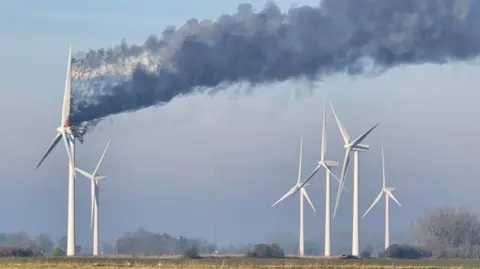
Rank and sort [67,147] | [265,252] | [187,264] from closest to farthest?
[187,264] → [67,147] → [265,252]

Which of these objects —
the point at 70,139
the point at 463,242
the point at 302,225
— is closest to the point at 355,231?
the point at 302,225

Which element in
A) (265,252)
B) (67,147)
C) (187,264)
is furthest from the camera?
(265,252)

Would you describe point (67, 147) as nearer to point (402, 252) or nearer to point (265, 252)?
point (265, 252)

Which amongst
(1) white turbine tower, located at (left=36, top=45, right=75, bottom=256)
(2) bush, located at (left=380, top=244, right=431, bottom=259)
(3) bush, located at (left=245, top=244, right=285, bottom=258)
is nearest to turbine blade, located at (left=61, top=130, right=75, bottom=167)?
(1) white turbine tower, located at (left=36, top=45, right=75, bottom=256)

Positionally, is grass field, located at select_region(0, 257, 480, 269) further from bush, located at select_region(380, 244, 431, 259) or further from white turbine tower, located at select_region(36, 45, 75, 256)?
bush, located at select_region(380, 244, 431, 259)

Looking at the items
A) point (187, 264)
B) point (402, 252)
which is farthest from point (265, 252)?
point (187, 264)

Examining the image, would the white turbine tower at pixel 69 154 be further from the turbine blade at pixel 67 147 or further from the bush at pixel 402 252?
the bush at pixel 402 252

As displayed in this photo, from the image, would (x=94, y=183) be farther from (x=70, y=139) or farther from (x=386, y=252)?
(x=386, y=252)
